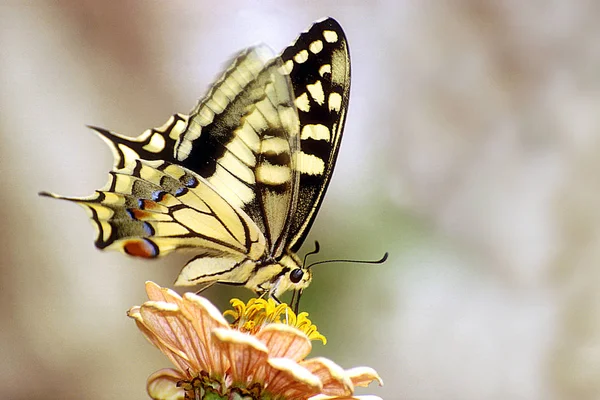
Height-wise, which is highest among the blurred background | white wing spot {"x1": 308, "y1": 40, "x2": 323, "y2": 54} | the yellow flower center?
the blurred background

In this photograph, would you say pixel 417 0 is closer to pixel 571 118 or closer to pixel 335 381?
pixel 571 118

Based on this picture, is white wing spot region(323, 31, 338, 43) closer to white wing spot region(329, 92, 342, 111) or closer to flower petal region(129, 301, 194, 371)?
white wing spot region(329, 92, 342, 111)

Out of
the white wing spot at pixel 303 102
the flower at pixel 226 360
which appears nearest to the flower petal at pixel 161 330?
the flower at pixel 226 360

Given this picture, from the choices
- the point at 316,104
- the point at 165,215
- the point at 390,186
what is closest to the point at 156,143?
the point at 165,215

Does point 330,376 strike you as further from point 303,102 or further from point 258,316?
point 303,102

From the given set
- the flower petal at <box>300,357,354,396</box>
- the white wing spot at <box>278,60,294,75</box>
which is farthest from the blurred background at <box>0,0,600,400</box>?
the flower petal at <box>300,357,354,396</box>

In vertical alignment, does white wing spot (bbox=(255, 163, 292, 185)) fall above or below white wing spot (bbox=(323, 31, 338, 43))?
below
